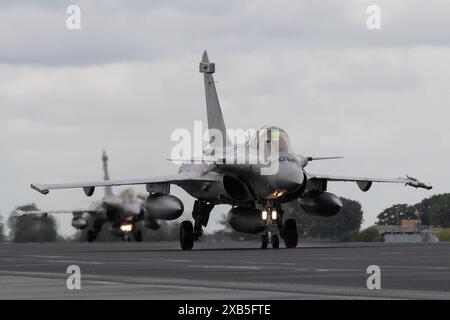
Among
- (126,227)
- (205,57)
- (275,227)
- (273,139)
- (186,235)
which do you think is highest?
(205,57)

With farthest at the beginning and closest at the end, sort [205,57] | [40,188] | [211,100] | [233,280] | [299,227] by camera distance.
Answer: [299,227] < [205,57] < [211,100] < [40,188] < [233,280]

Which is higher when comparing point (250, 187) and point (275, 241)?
point (250, 187)

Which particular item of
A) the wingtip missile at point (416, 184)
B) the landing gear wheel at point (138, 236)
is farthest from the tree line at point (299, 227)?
the wingtip missile at point (416, 184)

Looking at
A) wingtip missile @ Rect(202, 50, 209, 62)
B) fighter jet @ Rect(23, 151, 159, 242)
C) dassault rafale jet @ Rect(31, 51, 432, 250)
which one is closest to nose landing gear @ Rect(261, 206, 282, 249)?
dassault rafale jet @ Rect(31, 51, 432, 250)

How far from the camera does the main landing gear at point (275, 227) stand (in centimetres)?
4575

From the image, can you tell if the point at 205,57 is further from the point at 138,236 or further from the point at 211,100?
the point at 138,236

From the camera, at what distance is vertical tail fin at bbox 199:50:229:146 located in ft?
178

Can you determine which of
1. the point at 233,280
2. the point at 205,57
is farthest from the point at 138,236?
the point at 233,280

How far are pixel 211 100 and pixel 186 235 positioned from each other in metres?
8.87

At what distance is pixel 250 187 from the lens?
1813 inches

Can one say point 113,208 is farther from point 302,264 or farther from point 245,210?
point 302,264

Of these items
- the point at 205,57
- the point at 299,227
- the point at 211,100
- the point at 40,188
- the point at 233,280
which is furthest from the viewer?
the point at 299,227
